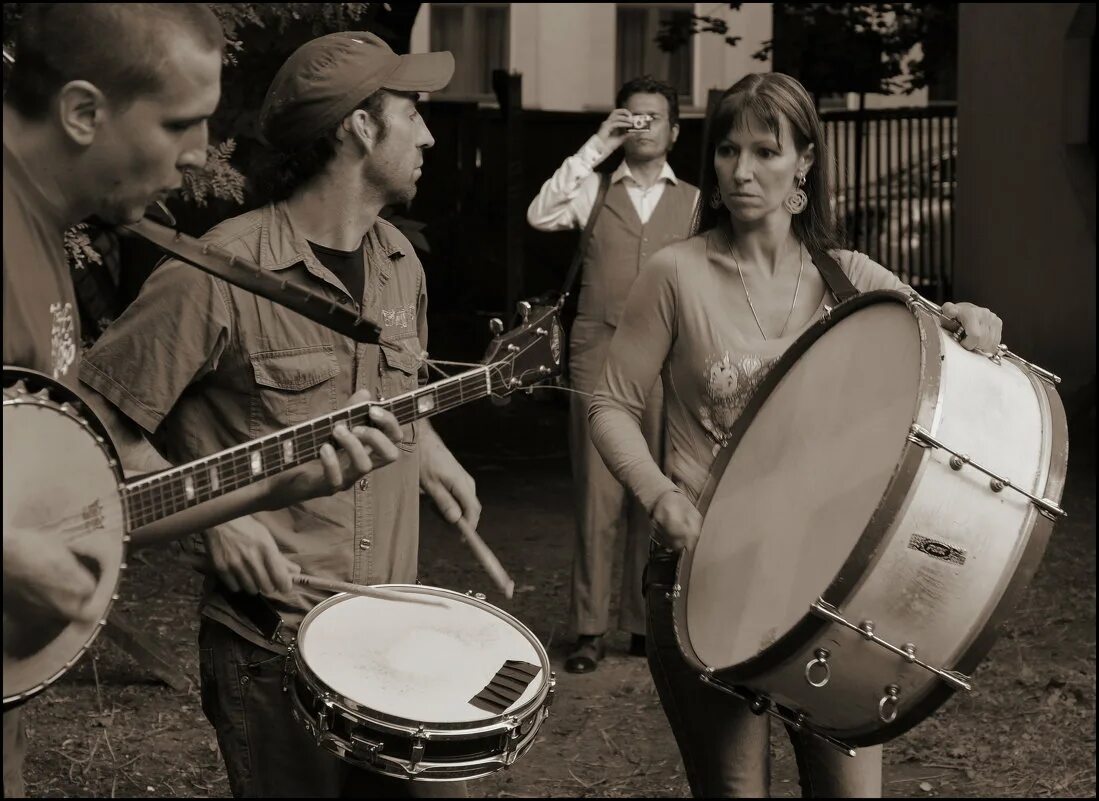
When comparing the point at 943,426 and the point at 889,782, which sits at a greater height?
the point at 943,426

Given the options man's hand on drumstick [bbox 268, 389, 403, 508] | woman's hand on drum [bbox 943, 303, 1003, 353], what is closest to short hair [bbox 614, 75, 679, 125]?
woman's hand on drum [bbox 943, 303, 1003, 353]

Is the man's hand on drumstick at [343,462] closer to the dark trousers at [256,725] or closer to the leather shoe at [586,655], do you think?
the dark trousers at [256,725]

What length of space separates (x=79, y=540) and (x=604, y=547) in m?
4.18

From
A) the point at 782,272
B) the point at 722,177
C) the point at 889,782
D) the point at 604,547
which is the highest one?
the point at 722,177

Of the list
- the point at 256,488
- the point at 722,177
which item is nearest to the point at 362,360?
the point at 256,488

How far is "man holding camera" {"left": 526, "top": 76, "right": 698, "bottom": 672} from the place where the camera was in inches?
244

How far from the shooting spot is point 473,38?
2578cm

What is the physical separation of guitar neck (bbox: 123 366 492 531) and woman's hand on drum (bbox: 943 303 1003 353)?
98 centimetres

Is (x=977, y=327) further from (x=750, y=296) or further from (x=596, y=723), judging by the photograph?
(x=596, y=723)

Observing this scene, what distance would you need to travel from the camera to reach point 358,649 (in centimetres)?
283

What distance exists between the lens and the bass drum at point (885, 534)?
263cm

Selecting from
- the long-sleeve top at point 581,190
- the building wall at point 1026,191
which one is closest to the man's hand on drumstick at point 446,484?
the long-sleeve top at point 581,190

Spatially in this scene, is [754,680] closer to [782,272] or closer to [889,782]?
[782,272]

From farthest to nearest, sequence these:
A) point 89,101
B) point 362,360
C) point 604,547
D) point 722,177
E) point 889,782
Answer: point 604,547 < point 889,782 < point 722,177 < point 362,360 < point 89,101
